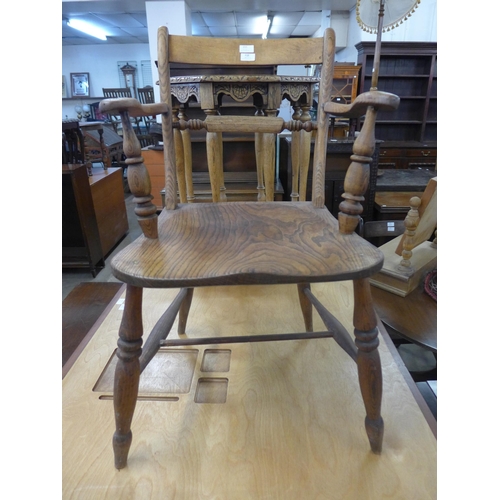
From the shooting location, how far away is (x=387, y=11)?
1943 mm

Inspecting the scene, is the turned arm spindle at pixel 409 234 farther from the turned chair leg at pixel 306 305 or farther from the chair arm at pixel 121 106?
the chair arm at pixel 121 106

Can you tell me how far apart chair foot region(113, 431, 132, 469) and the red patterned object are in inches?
41.1

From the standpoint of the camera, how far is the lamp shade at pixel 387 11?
1884 millimetres

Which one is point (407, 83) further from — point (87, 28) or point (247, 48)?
point (87, 28)

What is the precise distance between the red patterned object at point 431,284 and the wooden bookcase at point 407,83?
289 cm

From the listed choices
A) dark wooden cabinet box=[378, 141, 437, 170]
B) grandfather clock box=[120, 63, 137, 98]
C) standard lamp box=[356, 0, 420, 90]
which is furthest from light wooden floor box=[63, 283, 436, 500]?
grandfather clock box=[120, 63, 137, 98]

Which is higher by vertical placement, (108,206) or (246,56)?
(246,56)

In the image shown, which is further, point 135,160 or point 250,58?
point 250,58

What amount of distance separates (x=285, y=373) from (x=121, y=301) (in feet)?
2.22

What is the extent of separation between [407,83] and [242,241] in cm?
388

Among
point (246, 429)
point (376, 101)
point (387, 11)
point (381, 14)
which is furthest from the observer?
point (387, 11)

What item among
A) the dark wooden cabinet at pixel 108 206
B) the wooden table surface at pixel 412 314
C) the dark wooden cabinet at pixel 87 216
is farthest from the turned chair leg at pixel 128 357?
the dark wooden cabinet at pixel 108 206

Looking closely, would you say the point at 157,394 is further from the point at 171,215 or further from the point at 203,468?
the point at 171,215

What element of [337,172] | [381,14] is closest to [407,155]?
[337,172]
